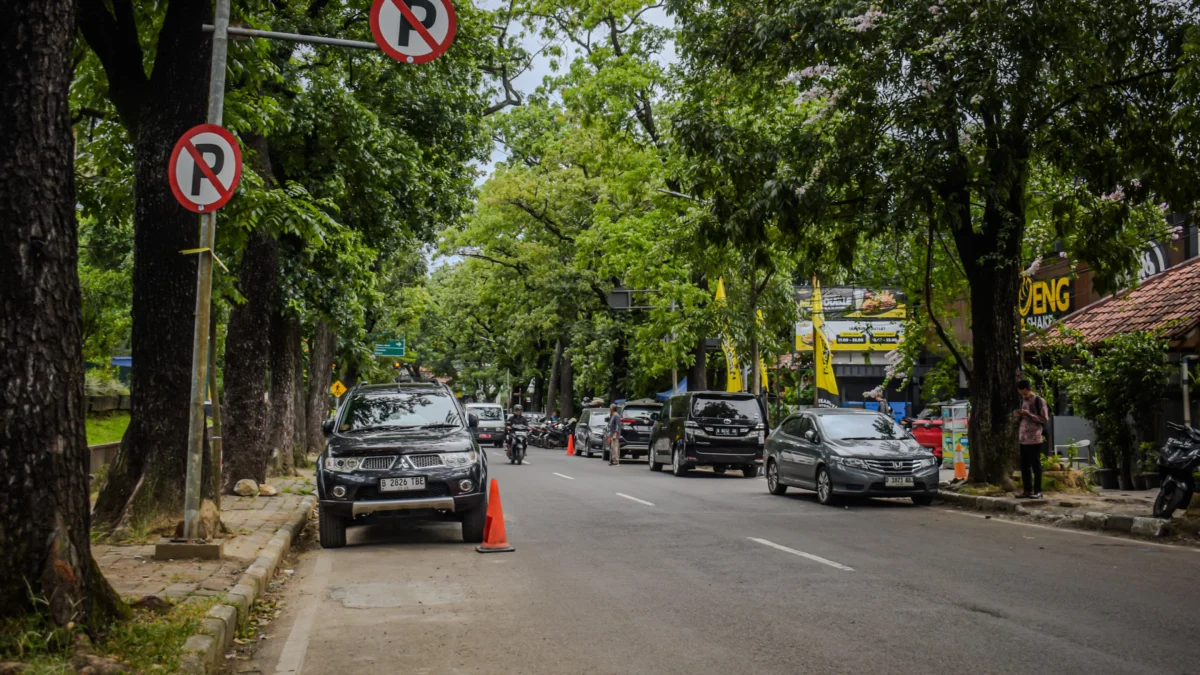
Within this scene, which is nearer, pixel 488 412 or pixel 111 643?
pixel 111 643

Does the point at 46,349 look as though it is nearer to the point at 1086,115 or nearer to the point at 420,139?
the point at 1086,115

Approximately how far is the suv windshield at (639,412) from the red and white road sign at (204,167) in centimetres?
2404

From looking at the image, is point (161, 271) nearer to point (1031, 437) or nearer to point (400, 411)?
point (400, 411)

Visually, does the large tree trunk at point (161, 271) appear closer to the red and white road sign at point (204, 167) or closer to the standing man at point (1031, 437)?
the red and white road sign at point (204, 167)

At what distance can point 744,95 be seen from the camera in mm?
18109

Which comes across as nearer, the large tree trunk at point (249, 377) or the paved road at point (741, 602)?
the paved road at point (741, 602)

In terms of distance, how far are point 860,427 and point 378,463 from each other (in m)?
9.28

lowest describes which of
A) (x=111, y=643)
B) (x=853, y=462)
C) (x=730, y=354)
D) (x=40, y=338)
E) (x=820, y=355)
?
(x=111, y=643)

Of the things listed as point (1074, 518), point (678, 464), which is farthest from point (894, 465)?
point (678, 464)

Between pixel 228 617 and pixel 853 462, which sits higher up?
pixel 853 462

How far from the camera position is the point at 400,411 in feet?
43.5

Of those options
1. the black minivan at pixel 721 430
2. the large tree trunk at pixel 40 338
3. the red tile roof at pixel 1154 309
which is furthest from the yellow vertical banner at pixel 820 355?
the large tree trunk at pixel 40 338

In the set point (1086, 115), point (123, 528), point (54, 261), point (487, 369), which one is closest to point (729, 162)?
point (1086, 115)

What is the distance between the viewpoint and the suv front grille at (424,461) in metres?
11.9
